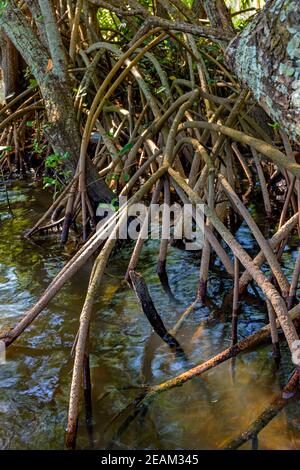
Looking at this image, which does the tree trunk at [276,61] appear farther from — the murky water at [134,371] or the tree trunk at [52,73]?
the tree trunk at [52,73]

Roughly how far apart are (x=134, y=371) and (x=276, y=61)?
59.8 inches

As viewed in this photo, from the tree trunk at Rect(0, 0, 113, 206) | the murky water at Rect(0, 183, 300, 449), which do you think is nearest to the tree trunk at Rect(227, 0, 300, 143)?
the murky water at Rect(0, 183, 300, 449)

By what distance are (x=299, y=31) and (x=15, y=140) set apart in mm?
5041

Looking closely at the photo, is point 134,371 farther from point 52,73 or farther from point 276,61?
point 52,73

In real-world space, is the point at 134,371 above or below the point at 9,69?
below

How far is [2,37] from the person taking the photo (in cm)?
649

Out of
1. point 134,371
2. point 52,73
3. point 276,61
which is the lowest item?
point 134,371

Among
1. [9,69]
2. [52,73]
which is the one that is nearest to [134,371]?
[52,73]

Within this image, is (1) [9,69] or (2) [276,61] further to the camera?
(1) [9,69]

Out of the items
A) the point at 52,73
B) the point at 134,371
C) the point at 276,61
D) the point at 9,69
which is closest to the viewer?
the point at 276,61

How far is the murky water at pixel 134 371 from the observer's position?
2.07m

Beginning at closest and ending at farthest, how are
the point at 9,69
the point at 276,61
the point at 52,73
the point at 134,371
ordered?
the point at 276,61 < the point at 134,371 < the point at 52,73 < the point at 9,69

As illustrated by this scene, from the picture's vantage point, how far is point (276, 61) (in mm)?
1585
